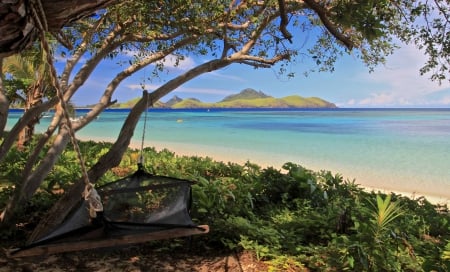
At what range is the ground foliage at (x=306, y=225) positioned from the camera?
9.75 feet

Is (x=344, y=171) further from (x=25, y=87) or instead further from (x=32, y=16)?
(x=32, y=16)

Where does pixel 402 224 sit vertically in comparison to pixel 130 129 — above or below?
below

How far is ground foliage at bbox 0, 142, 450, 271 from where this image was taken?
2973 millimetres

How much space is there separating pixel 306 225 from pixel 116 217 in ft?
6.81

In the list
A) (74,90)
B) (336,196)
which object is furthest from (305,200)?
(74,90)

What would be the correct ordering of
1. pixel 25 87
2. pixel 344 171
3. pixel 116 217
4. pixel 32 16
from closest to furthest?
pixel 32 16
pixel 116 217
pixel 25 87
pixel 344 171

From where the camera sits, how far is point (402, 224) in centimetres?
393

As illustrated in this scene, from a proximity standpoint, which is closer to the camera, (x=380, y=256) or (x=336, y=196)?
(x=380, y=256)

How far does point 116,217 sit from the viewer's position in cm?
257

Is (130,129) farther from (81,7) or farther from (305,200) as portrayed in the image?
(81,7)

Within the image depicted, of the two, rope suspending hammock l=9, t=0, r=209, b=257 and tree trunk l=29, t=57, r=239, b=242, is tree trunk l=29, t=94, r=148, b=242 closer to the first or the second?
tree trunk l=29, t=57, r=239, b=242

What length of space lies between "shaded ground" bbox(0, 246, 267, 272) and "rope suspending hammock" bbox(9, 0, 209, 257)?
72cm

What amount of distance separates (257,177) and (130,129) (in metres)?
2.62

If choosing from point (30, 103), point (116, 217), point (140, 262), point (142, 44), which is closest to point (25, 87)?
point (30, 103)
